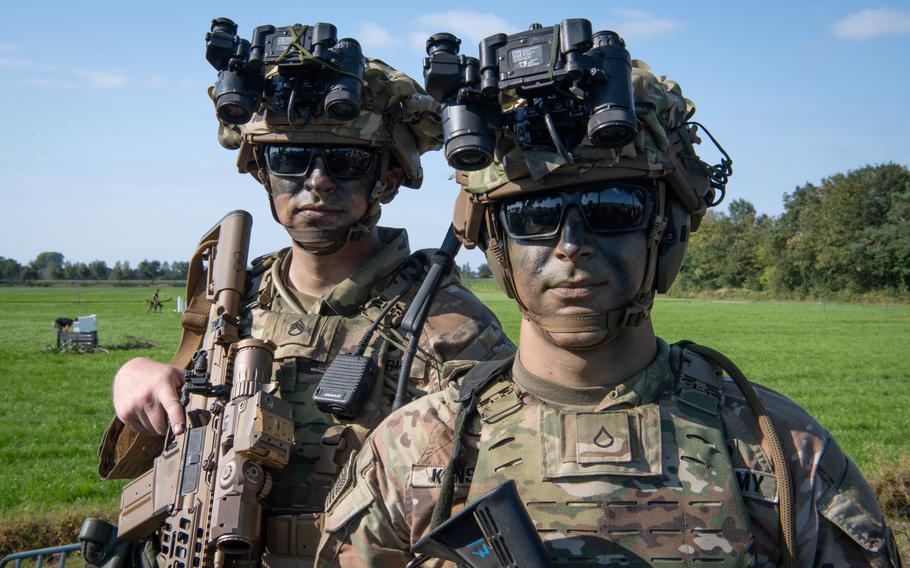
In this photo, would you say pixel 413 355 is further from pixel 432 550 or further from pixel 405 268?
pixel 432 550

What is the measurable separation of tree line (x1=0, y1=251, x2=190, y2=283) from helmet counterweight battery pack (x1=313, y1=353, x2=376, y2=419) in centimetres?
12563

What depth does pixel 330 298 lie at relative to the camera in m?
4.50

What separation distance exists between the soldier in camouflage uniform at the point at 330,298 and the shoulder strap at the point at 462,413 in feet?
3.89

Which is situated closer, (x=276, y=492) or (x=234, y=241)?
(x=276, y=492)

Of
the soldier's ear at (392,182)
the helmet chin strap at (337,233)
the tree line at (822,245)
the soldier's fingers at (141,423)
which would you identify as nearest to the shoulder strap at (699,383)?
the helmet chin strap at (337,233)

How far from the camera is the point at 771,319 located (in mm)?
A: 46438

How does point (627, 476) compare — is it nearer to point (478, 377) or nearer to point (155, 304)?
point (478, 377)

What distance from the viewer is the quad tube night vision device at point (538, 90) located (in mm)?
2506

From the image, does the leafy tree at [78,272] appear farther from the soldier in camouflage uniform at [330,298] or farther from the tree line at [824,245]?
the soldier in camouflage uniform at [330,298]

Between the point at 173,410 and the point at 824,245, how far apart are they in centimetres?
8150

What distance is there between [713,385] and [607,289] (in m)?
0.48

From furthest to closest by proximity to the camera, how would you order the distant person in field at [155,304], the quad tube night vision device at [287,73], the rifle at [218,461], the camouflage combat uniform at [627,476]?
the distant person in field at [155,304]
the quad tube night vision device at [287,73]
the rifle at [218,461]
the camouflage combat uniform at [627,476]

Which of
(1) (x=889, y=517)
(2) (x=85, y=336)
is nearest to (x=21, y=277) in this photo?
(2) (x=85, y=336)

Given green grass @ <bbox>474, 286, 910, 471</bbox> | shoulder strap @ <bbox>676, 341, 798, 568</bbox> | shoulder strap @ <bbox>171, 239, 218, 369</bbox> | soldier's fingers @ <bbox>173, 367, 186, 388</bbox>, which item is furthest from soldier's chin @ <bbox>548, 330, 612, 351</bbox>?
green grass @ <bbox>474, 286, 910, 471</bbox>
